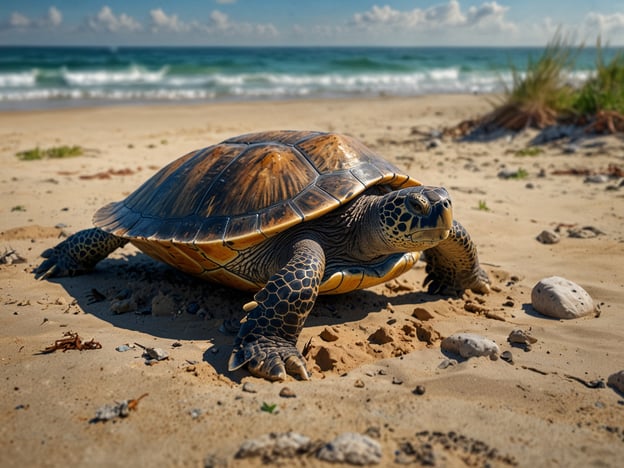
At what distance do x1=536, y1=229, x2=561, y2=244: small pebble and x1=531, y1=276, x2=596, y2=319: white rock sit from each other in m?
1.54

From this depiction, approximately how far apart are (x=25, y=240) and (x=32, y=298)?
1.61 metres

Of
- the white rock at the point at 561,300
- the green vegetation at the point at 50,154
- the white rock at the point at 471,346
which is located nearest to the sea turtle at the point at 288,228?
the white rock at the point at 561,300

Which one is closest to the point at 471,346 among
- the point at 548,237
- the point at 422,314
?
the point at 422,314

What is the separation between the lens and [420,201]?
11.8 feet

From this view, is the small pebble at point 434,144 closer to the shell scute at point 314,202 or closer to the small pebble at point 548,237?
the small pebble at point 548,237

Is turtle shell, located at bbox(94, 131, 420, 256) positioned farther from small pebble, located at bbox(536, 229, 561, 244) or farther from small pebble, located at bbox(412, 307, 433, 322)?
small pebble, located at bbox(536, 229, 561, 244)

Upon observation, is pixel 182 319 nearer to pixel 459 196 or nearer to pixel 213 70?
pixel 459 196

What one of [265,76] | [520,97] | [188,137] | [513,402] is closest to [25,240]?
[513,402]

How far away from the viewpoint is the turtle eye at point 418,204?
361 cm

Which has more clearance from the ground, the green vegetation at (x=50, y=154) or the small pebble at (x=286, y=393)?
the green vegetation at (x=50, y=154)

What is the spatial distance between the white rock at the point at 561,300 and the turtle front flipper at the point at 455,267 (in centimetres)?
50

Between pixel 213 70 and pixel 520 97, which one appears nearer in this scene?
pixel 520 97

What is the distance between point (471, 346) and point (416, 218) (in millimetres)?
904

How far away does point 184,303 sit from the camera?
4152 mm
